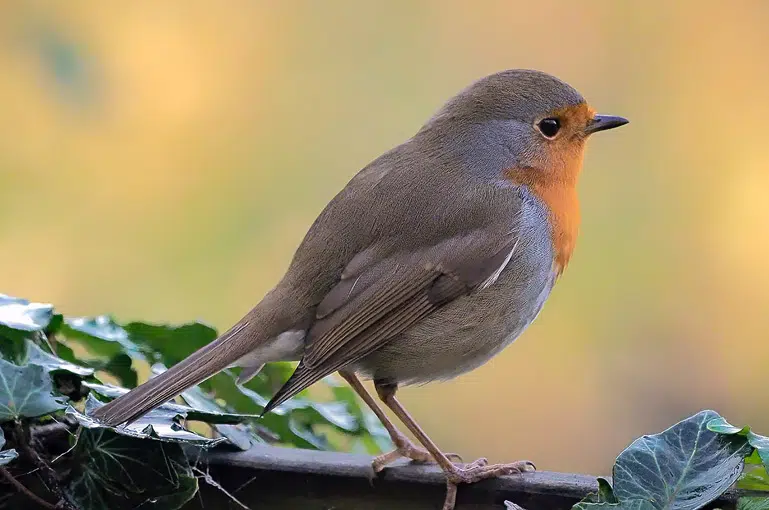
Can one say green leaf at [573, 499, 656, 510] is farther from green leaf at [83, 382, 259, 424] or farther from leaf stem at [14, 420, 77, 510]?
leaf stem at [14, 420, 77, 510]

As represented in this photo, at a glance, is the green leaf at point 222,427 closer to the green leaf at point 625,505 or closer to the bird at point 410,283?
the bird at point 410,283

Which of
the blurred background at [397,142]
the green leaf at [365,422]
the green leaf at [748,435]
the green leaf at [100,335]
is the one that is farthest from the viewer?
the blurred background at [397,142]

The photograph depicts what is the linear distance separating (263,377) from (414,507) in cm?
78

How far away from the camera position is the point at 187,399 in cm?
229

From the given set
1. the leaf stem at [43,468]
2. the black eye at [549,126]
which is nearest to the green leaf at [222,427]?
the leaf stem at [43,468]

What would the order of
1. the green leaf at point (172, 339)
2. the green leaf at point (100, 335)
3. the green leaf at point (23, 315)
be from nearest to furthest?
the green leaf at point (23, 315) < the green leaf at point (100, 335) < the green leaf at point (172, 339)

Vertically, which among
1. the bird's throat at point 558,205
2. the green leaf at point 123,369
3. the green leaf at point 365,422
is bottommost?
the green leaf at point 365,422

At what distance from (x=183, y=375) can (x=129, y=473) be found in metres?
0.27

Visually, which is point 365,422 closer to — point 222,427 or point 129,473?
point 222,427

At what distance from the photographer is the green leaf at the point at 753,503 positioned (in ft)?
5.61

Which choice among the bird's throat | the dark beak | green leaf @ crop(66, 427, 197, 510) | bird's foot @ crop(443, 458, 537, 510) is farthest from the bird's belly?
green leaf @ crop(66, 427, 197, 510)

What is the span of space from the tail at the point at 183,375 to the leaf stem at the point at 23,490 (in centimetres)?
19

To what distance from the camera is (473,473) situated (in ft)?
6.88

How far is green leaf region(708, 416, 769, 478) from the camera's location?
167cm
